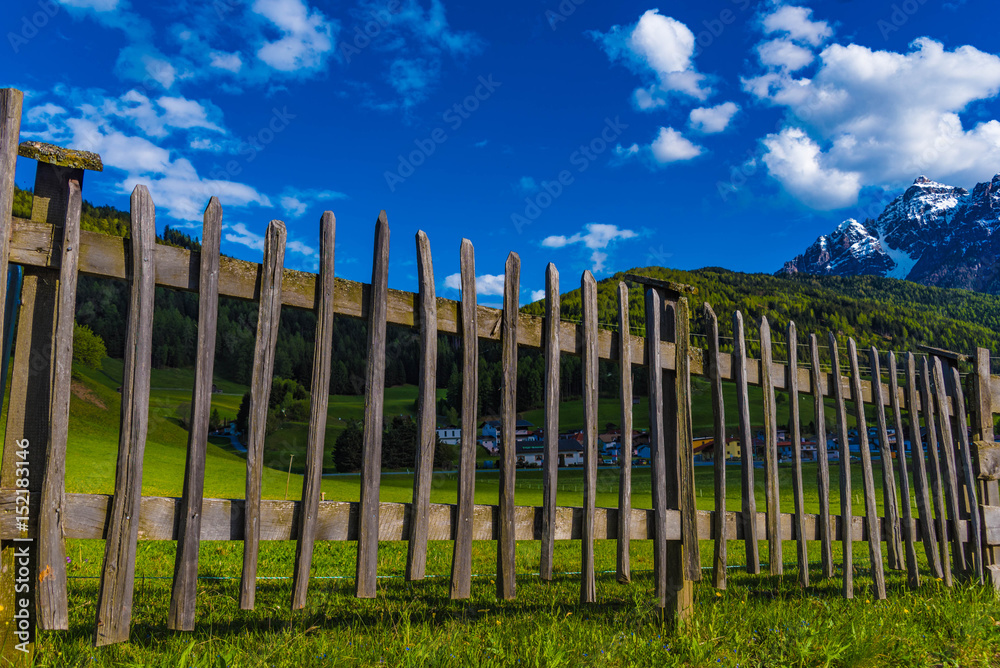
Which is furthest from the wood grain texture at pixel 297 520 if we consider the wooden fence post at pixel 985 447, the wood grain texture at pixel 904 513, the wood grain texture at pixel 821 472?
the wooden fence post at pixel 985 447

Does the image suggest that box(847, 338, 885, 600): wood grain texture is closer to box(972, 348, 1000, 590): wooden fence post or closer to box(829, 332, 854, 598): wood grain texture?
box(829, 332, 854, 598): wood grain texture

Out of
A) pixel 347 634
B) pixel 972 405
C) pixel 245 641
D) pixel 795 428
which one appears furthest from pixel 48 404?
pixel 972 405

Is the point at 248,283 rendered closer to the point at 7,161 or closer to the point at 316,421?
the point at 316,421

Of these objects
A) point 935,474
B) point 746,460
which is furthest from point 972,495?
point 746,460

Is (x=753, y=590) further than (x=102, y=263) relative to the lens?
Yes

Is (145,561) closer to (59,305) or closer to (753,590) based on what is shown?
(59,305)

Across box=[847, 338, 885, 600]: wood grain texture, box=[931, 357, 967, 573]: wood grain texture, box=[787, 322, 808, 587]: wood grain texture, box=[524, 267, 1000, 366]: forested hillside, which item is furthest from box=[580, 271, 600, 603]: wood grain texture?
box=[524, 267, 1000, 366]: forested hillside

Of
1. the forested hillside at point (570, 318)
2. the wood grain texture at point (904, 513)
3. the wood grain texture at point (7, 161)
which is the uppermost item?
the forested hillside at point (570, 318)

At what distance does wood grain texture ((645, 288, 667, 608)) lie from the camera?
13.2ft

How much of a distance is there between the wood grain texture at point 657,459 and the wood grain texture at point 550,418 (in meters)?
0.75

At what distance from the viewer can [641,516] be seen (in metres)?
4.05

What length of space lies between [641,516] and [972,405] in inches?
189

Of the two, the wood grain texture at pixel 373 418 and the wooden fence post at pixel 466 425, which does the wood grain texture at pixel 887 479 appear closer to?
the wooden fence post at pixel 466 425

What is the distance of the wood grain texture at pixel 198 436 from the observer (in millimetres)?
2799
